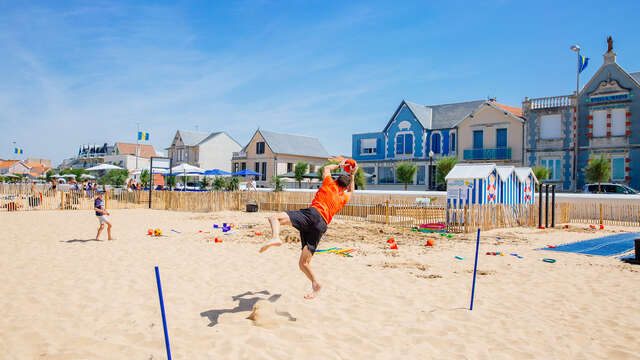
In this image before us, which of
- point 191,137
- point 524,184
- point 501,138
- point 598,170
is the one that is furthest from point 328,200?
point 191,137

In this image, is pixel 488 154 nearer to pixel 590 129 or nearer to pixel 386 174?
pixel 590 129

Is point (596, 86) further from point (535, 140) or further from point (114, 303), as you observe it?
point (114, 303)

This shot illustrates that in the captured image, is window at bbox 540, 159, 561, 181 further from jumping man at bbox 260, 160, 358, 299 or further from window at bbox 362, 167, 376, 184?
jumping man at bbox 260, 160, 358, 299

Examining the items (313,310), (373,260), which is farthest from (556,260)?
(313,310)

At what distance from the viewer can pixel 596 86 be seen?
81.7 feet

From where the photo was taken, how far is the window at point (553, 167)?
26297 mm

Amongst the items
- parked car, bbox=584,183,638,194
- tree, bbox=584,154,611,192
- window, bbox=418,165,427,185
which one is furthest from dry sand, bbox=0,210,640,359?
window, bbox=418,165,427,185

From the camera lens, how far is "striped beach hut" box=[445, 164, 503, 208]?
50.8ft

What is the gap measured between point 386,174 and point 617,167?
51.9 ft

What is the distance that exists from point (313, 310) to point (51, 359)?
272 centimetres

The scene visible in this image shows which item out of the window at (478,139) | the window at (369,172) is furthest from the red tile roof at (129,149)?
the window at (478,139)

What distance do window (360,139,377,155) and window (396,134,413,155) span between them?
7.29ft

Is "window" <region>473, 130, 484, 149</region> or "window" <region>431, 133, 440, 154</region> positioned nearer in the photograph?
"window" <region>473, 130, 484, 149</region>

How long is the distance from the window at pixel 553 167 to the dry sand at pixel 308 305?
19499mm
